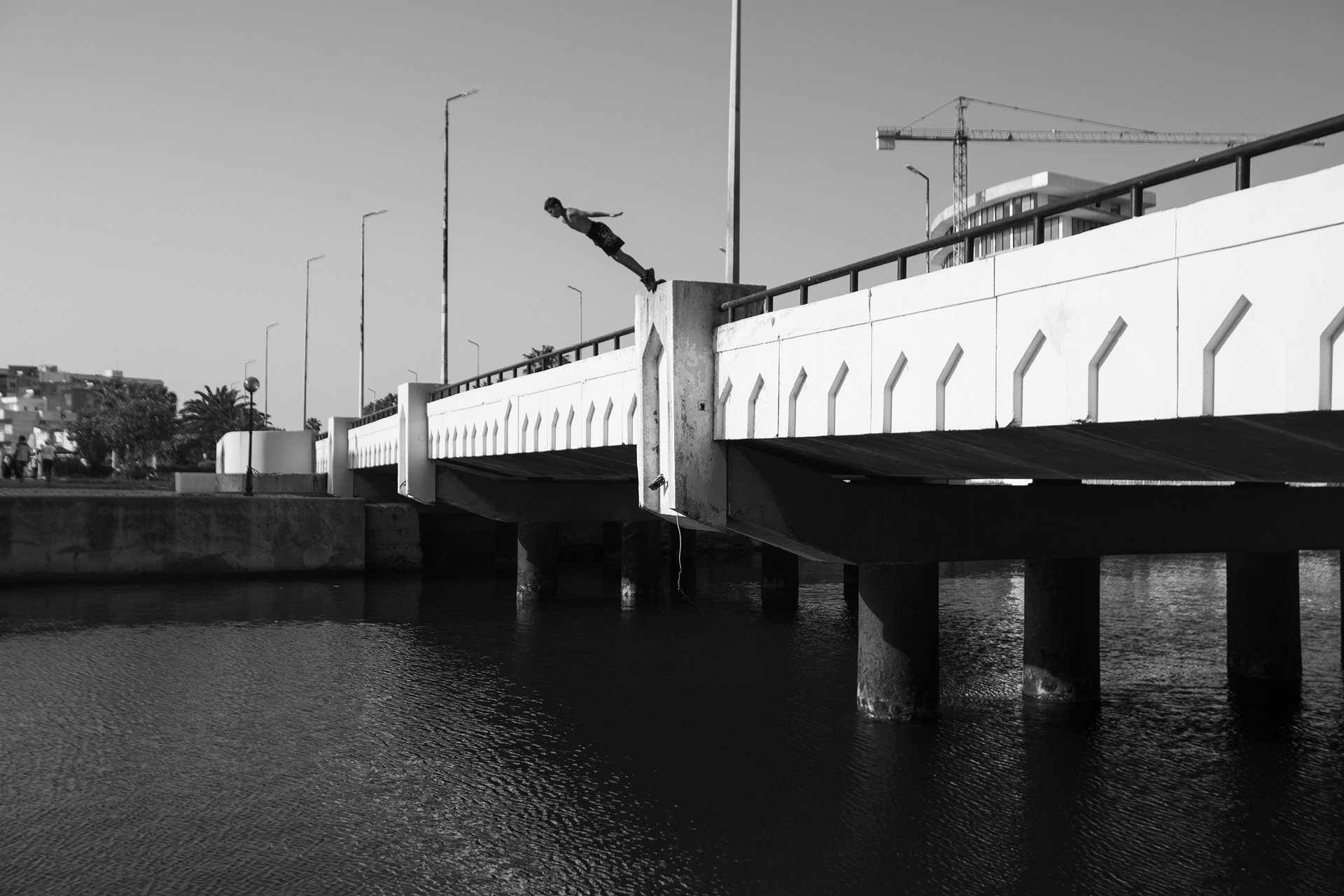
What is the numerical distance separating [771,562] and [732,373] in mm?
21468

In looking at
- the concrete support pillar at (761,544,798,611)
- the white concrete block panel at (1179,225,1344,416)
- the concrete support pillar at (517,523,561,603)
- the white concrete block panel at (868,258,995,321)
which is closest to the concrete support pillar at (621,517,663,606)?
the concrete support pillar at (517,523,561,603)

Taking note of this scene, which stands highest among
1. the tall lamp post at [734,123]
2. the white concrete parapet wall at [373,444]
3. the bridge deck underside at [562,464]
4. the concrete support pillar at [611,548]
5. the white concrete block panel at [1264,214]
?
the tall lamp post at [734,123]

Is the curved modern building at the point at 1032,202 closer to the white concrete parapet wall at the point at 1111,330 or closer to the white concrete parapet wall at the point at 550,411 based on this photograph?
the white concrete parapet wall at the point at 550,411

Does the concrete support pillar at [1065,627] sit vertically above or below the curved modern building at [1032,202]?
below

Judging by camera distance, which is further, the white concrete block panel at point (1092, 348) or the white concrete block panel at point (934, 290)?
the white concrete block panel at point (934, 290)

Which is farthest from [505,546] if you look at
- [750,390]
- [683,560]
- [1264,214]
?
[1264,214]

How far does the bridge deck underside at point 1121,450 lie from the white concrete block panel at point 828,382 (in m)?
0.28

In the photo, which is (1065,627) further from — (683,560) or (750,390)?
(683,560)

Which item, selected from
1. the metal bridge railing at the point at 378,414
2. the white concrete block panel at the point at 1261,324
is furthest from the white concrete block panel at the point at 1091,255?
the metal bridge railing at the point at 378,414

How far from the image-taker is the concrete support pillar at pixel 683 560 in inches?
1649

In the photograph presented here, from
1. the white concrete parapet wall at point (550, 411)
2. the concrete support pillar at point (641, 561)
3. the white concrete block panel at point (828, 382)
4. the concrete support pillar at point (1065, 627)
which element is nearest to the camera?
the white concrete block panel at point (828, 382)

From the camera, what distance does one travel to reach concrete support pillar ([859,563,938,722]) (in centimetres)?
1897

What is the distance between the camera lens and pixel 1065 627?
68.8ft

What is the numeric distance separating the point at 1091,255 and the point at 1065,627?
12.7 meters
